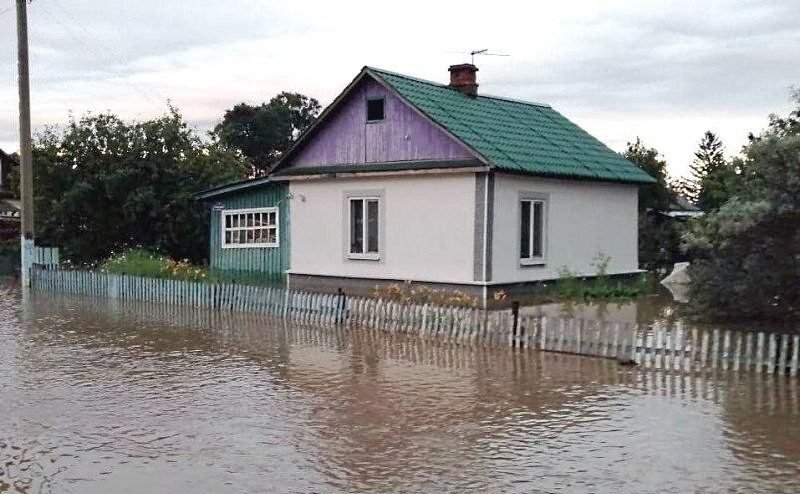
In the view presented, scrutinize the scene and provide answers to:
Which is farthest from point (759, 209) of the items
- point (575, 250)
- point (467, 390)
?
point (575, 250)

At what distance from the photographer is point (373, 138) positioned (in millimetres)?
21797

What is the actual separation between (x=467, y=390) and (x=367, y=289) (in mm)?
10694

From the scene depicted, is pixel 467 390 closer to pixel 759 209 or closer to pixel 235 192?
pixel 759 209

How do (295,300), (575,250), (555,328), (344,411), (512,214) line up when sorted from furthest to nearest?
(575,250) < (512,214) < (295,300) < (555,328) < (344,411)

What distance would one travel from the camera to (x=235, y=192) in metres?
25.8

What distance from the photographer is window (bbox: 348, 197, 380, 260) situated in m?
21.8

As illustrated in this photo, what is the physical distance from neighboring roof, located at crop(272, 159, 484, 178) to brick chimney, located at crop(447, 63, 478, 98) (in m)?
4.18

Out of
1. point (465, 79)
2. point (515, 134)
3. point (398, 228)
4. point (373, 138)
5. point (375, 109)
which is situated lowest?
point (398, 228)

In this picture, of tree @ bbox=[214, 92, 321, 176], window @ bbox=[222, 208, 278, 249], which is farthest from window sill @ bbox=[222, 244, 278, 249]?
tree @ bbox=[214, 92, 321, 176]

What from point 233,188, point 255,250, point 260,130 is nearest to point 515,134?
point 255,250

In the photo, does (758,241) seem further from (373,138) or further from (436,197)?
(373,138)

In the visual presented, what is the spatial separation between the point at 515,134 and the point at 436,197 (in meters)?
3.38

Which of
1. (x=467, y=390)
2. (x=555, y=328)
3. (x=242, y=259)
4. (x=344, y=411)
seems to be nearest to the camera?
(x=344, y=411)

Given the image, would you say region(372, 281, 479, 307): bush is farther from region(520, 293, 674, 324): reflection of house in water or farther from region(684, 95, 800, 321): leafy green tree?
region(684, 95, 800, 321): leafy green tree
